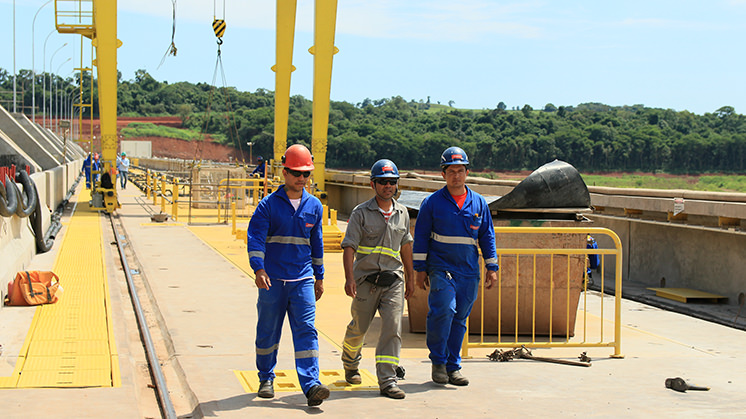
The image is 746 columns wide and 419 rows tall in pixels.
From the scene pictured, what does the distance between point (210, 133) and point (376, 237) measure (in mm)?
169218

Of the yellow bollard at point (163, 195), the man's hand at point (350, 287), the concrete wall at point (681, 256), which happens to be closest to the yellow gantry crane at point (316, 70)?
the yellow bollard at point (163, 195)

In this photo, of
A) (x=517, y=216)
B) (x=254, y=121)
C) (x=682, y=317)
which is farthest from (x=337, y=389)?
(x=254, y=121)

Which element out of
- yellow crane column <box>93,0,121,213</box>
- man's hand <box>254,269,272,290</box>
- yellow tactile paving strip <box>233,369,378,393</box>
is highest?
yellow crane column <box>93,0,121,213</box>

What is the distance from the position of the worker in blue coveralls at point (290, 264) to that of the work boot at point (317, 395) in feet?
0.38

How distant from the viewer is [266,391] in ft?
20.4

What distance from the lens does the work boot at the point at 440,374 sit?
266 inches

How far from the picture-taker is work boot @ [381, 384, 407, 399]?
20.6ft

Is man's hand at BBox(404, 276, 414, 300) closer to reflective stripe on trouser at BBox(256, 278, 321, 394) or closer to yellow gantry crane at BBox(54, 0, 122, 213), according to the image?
reflective stripe on trouser at BBox(256, 278, 321, 394)

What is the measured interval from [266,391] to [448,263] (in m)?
1.78

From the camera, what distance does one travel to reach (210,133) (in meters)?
172

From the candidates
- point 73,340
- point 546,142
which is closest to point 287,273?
point 73,340

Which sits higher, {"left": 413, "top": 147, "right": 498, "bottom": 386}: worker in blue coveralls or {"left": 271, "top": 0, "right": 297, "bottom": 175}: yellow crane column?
{"left": 271, "top": 0, "right": 297, "bottom": 175}: yellow crane column

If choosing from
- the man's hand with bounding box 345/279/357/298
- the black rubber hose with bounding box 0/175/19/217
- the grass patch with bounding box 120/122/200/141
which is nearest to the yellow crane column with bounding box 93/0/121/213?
the black rubber hose with bounding box 0/175/19/217

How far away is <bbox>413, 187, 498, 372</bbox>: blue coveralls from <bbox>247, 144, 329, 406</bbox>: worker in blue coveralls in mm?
1011
